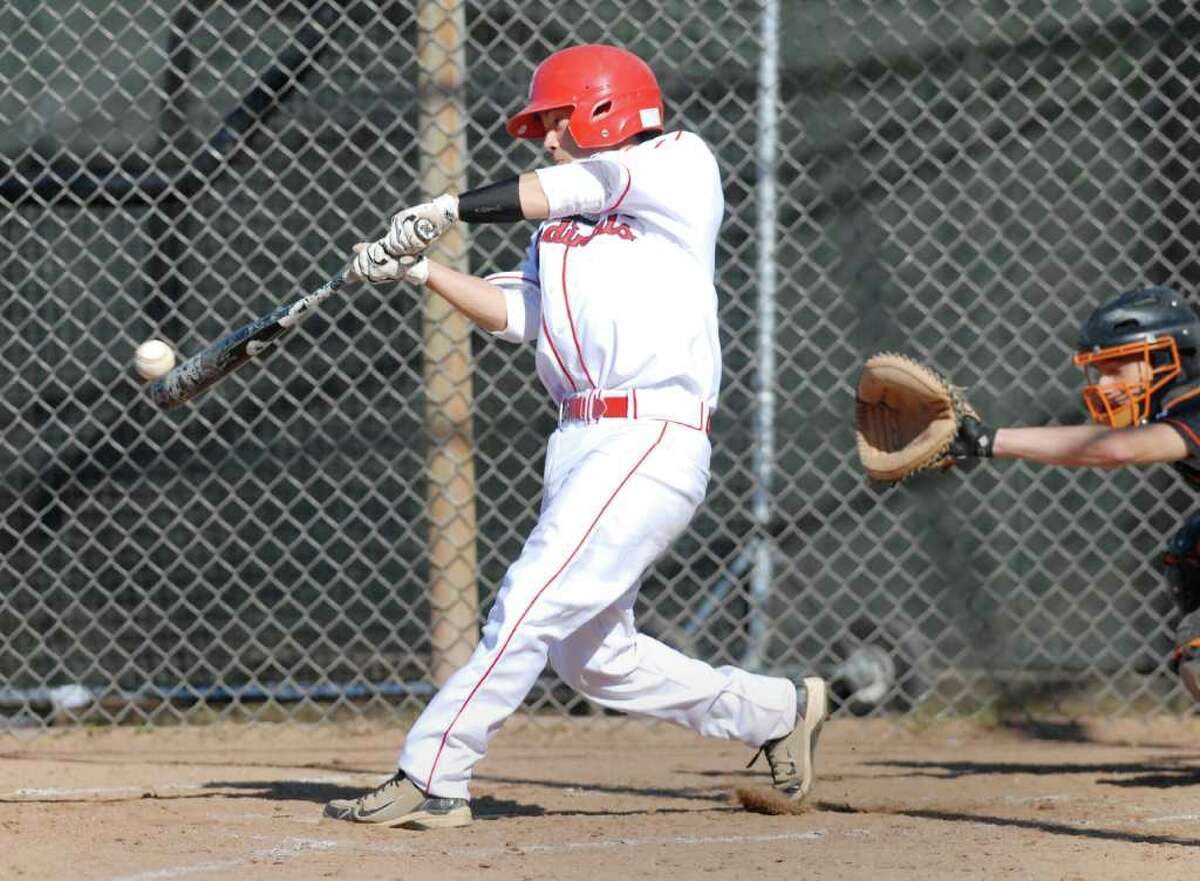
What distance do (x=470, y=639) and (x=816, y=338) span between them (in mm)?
1453

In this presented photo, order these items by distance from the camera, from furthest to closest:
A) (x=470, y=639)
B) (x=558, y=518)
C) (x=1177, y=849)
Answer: (x=470, y=639)
(x=558, y=518)
(x=1177, y=849)

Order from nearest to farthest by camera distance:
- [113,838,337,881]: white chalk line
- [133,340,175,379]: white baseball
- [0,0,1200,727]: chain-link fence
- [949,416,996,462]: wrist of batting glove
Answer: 1. [113,838,337,881]: white chalk line
2. [949,416,996,462]: wrist of batting glove
3. [133,340,175,379]: white baseball
4. [0,0,1200,727]: chain-link fence

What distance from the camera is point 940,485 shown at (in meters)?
5.33

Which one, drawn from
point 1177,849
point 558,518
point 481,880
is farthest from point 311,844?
point 1177,849

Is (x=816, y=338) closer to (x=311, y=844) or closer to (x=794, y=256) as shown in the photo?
(x=794, y=256)

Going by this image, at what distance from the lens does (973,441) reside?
365cm

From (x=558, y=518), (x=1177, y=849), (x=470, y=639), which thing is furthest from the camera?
(x=470, y=639)

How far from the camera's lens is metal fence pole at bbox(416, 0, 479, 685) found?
5.01m

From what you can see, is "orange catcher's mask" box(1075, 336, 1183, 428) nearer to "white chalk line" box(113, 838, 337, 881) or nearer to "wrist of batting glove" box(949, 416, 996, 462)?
"wrist of batting glove" box(949, 416, 996, 462)

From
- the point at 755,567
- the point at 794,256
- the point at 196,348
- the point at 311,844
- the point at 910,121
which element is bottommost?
the point at 311,844

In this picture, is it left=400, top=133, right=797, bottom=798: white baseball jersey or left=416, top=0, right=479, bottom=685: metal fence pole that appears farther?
left=416, top=0, right=479, bottom=685: metal fence pole

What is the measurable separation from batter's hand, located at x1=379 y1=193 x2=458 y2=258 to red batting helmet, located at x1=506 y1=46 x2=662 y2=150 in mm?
394

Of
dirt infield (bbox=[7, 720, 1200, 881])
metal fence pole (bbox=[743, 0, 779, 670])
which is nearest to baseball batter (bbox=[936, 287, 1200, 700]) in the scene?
dirt infield (bbox=[7, 720, 1200, 881])

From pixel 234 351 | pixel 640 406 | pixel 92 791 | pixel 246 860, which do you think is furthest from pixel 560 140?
pixel 92 791
